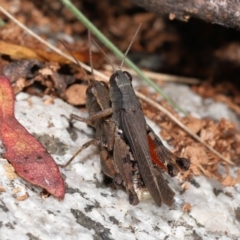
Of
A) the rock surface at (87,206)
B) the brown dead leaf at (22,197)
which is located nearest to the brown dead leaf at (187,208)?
the rock surface at (87,206)

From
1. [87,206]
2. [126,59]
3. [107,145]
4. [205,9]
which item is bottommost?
[87,206]

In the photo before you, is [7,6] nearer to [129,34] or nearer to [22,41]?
[22,41]

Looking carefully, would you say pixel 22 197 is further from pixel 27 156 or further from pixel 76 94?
pixel 76 94

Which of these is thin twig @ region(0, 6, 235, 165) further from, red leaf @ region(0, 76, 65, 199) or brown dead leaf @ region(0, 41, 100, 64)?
red leaf @ region(0, 76, 65, 199)

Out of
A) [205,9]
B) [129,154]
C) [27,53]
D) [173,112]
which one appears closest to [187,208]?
[129,154]

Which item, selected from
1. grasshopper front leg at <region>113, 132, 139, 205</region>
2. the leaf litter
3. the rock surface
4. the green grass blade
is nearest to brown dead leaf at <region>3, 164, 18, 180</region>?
the rock surface

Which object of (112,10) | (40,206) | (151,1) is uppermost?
(151,1)

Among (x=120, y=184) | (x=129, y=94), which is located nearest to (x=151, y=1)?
(x=129, y=94)
